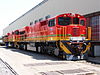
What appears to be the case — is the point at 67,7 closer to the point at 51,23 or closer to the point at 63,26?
the point at 51,23

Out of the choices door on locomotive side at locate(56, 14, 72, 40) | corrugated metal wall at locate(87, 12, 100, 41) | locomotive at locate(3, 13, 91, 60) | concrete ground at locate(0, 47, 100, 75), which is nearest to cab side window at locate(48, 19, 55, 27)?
locomotive at locate(3, 13, 91, 60)

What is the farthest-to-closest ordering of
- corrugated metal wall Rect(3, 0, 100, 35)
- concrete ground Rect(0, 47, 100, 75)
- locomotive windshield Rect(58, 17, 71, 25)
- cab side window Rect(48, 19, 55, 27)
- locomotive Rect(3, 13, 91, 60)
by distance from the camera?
corrugated metal wall Rect(3, 0, 100, 35), cab side window Rect(48, 19, 55, 27), locomotive windshield Rect(58, 17, 71, 25), locomotive Rect(3, 13, 91, 60), concrete ground Rect(0, 47, 100, 75)

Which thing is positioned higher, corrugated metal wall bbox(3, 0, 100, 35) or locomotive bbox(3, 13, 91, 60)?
corrugated metal wall bbox(3, 0, 100, 35)

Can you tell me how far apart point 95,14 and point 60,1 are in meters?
7.84

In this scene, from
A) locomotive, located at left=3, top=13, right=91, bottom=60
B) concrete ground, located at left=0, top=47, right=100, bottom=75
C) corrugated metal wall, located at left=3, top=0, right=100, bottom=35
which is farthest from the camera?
corrugated metal wall, located at left=3, top=0, right=100, bottom=35

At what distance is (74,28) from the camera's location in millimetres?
12727

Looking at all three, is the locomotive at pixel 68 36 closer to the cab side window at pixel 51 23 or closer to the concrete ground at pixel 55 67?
the cab side window at pixel 51 23

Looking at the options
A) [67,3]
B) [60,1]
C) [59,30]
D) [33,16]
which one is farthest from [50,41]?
[33,16]

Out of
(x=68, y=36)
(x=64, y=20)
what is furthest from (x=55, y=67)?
(x=64, y=20)

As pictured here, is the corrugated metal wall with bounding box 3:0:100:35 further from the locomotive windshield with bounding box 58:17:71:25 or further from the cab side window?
the cab side window

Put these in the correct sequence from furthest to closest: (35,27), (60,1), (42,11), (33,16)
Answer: (33,16)
(42,11)
(60,1)
(35,27)

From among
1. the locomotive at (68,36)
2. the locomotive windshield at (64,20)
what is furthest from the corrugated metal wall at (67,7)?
the locomotive windshield at (64,20)

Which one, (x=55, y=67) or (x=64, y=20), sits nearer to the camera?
(x=55, y=67)

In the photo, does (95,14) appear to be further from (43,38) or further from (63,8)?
(63,8)
